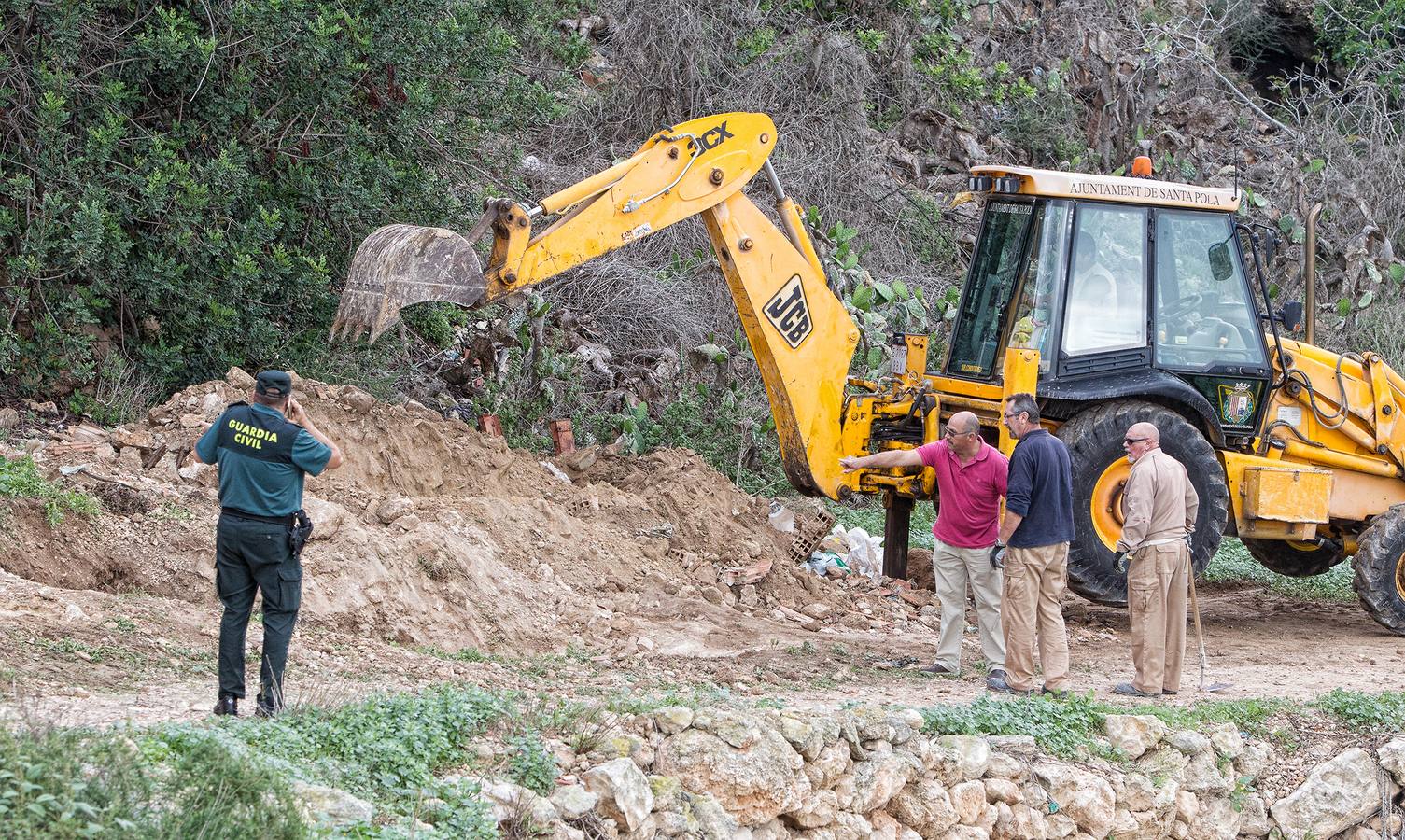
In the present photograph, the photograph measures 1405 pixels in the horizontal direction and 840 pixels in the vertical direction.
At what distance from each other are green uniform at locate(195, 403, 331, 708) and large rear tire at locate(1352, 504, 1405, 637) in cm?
774

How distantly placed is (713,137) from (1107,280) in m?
2.86

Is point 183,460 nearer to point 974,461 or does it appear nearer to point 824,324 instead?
point 824,324

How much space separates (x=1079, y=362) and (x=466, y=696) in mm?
5223

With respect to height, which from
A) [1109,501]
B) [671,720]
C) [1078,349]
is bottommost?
[671,720]

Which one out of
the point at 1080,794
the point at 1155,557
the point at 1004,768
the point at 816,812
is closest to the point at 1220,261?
the point at 1155,557

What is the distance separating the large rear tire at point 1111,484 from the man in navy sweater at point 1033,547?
1323mm

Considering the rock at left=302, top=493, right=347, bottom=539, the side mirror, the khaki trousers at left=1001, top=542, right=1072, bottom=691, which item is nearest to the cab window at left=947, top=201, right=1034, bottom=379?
the side mirror

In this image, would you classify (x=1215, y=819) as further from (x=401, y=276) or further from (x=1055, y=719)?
(x=401, y=276)

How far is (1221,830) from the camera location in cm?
747

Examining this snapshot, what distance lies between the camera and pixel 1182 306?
9.88m

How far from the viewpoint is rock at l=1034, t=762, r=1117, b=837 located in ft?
22.7

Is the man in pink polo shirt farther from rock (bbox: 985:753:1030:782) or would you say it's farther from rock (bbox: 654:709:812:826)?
rock (bbox: 654:709:812:826)

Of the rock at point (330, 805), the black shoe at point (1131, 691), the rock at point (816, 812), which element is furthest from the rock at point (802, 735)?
the black shoe at point (1131, 691)

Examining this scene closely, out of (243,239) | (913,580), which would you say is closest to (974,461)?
(913,580)
